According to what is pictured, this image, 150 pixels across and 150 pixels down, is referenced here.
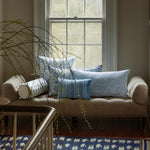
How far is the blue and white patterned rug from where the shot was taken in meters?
3.60

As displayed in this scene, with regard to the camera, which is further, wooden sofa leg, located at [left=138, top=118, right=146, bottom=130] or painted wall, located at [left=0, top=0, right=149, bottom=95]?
painted wall, located at [left=0, top=0, right=149, bottom=95]

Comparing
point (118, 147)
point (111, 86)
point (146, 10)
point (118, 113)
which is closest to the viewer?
point (118, 147)

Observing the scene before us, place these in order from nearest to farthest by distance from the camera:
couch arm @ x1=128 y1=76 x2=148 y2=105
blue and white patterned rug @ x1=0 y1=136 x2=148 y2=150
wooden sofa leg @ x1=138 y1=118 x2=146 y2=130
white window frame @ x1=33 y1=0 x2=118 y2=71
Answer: blue and white patterned rug @ x1=0 y1=136 x2=148 y2=150
couch arm @ x1=128 y1=76 x2=148 y2=105
wooden sofa leg @ x1=138 y1=118 x2=146 y2=130
white window frame @ x1=33 y1=0 x2=118 y2=71

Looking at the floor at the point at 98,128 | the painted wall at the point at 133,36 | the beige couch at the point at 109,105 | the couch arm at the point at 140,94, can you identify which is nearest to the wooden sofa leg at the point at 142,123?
the floor at the point at 98,128

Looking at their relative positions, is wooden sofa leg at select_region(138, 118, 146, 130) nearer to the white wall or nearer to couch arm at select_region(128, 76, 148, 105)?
couch arm at select_region(128, 76, 148, 105)

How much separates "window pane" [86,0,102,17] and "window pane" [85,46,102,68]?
52cm

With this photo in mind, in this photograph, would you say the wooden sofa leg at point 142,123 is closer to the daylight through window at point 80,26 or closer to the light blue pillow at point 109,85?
the light blue pillow at point 109,85

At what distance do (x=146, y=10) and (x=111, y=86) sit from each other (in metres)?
1.39

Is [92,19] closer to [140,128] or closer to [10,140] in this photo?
[140,128]

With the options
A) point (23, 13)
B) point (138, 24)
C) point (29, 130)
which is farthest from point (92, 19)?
point (29, 130)

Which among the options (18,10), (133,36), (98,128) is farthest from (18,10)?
(98,128)

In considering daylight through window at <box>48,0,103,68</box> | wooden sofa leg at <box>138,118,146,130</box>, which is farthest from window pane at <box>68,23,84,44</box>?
wooden sofa leg at <box>138,118,146,130</box>

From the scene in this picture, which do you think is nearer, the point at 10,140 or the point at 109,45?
the point at 10,140

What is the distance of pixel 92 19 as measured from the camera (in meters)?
5.10
